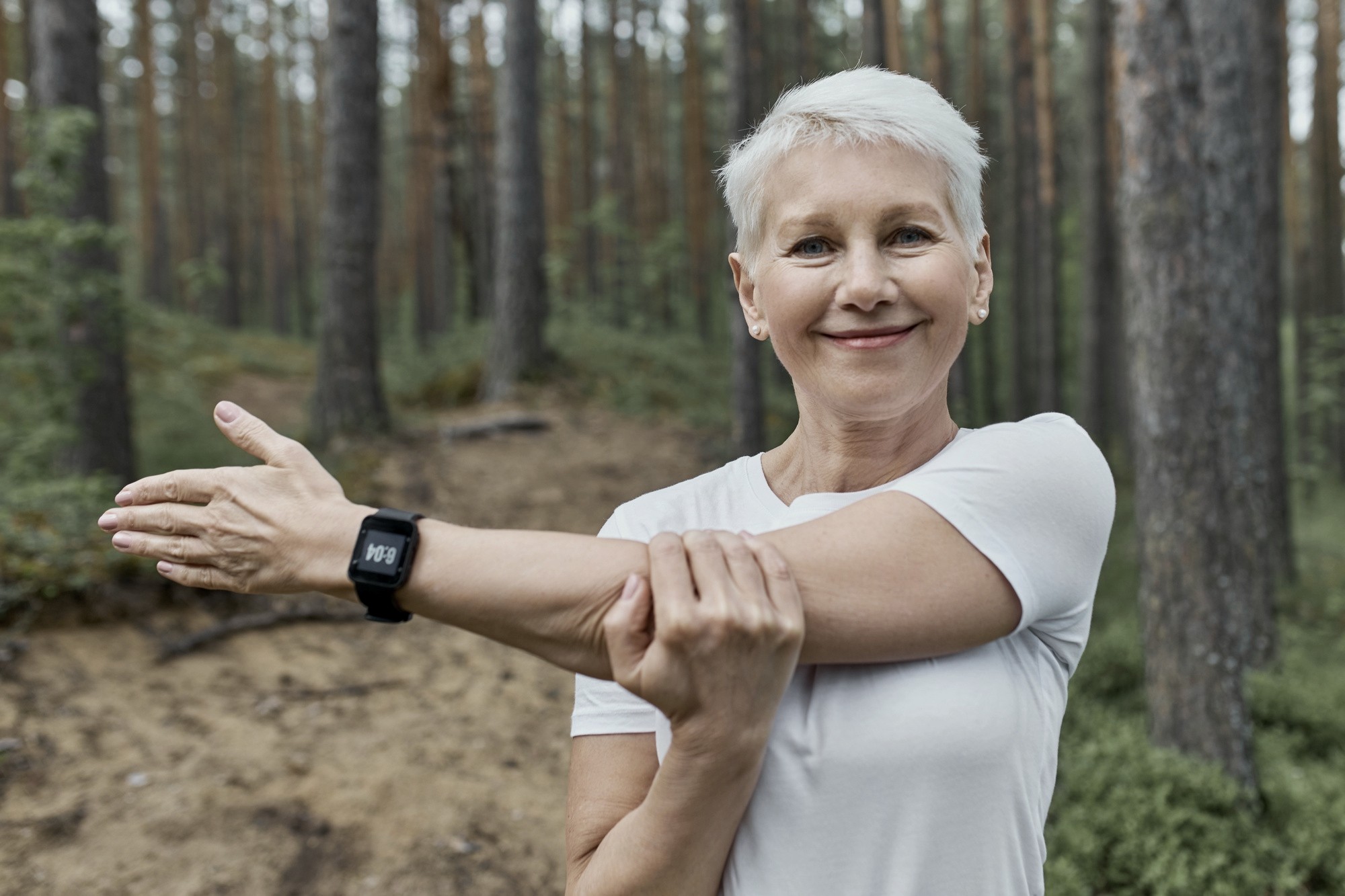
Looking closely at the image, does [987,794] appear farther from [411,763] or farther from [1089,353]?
[1089,353]

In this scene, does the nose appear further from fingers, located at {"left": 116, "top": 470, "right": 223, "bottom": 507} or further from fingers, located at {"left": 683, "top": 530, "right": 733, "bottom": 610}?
fingers, located at {"left": 116, "top": 470, "right": 223, "bottom": 507}

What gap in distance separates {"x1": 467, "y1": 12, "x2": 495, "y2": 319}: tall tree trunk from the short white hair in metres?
17.0

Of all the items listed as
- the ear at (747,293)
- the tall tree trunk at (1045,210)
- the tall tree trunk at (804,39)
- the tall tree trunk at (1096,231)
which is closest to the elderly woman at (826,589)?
the ear at (747,293)

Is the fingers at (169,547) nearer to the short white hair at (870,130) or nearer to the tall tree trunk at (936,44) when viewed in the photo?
the short white hair at (870,130)

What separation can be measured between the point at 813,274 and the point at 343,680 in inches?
181

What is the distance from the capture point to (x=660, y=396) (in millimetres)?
12984

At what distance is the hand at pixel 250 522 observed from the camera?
1.26 metres

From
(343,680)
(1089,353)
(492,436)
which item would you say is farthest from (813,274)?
(1089,353)

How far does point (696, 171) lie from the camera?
21.1 m

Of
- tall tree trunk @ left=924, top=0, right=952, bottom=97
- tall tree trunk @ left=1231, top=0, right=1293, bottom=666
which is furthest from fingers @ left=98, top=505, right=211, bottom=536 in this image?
tall tree trunk @ left=924, top=0, right=952, bottom=97

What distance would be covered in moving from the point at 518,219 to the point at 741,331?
3670 mm

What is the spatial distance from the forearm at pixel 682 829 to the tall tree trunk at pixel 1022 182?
638 inches

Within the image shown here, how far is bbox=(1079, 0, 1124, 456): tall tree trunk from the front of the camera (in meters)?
12.1

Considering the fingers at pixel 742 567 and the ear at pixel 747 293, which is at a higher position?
the ear at pixel 747 293
